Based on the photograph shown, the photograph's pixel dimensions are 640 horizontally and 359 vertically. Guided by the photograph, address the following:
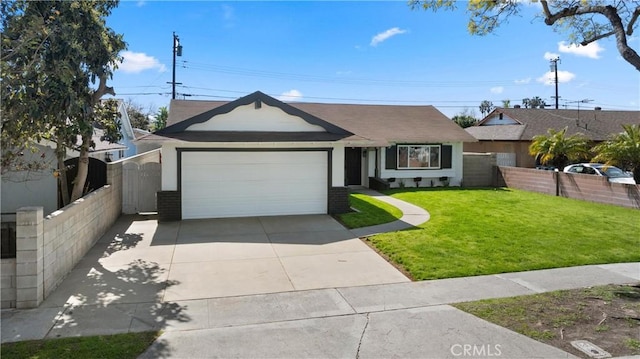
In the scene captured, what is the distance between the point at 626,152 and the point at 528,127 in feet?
51.3

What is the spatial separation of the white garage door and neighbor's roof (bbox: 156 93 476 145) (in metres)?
6.06

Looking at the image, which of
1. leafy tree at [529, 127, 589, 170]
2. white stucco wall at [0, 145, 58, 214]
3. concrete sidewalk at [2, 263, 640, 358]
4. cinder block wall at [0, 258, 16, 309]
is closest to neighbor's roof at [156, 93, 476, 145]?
leafy tree at [529, 127, 589, 170]

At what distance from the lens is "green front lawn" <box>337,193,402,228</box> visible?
12344 mm

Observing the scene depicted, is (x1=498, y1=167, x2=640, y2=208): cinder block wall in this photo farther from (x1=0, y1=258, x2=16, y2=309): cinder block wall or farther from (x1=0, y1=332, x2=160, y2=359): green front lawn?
(x1=0, y1=258, x2=16, y2=309): cinder block wall

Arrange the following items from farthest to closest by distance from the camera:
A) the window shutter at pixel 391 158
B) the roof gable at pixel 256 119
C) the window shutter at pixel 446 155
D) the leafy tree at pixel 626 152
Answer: the window shutter at pixel 446 155 < the window shutter at pixel 391 158 < the leafy tree at pixel 626 152 < the roof gable at pixel 256 119

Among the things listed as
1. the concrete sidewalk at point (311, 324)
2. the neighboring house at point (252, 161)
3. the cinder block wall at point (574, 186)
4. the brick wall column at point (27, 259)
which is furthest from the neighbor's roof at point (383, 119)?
the concrete sidewalk at point (311, 324)

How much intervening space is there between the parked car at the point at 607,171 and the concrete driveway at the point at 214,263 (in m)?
12.9

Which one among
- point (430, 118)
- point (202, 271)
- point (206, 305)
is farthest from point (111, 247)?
point (430, 118)

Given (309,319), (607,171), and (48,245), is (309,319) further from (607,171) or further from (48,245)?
(607,171)

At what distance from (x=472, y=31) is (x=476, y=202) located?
772cm

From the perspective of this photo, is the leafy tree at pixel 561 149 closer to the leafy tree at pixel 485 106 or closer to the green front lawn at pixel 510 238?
the green front lawn at pixel 510 238

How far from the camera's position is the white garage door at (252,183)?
43.0 feet

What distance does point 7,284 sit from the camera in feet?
19.6

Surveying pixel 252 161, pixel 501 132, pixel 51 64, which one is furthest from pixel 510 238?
pixel 501 132
